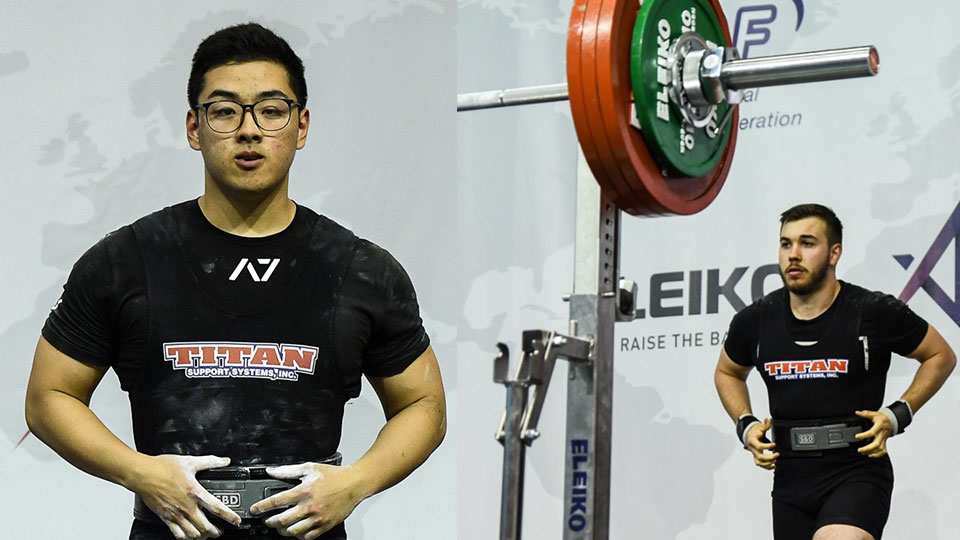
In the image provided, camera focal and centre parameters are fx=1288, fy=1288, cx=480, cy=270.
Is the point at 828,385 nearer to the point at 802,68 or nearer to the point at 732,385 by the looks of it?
the point at 732,385

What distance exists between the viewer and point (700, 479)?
200 inches

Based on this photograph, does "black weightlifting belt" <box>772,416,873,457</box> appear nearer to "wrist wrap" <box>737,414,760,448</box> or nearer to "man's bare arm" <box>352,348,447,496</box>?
"wrist wrap" <box>737,414,760,448</box>

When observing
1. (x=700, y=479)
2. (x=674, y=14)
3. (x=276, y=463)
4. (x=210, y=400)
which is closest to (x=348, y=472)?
(x=276, y=463)

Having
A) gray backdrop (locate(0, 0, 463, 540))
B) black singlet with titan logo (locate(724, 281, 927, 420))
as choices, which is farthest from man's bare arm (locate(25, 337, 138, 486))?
black singlet with titan logo (locate(724, 281, 927, 420))

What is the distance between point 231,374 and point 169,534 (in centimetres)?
31

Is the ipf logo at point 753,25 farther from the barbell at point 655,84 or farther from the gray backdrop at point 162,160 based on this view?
the barbell at point 655,84

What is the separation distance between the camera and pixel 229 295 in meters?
2.39

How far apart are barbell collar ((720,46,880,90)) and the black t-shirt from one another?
2.53ft

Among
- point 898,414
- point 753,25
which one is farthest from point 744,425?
point 753,25

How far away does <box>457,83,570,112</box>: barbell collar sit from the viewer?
2.80 meters

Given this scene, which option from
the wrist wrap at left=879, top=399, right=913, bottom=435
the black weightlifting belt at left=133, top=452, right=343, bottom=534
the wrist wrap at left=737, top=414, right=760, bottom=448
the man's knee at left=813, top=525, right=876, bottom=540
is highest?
the wrist wrap at left=879, top=399, right=913, bottom=435

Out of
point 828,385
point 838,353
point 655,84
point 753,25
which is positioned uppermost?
point 753,25

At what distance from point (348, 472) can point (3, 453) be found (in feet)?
8.05

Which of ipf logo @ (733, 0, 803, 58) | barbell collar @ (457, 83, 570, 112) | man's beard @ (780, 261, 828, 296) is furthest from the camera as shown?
ipf logo @ (733, 0, 803, 58)
